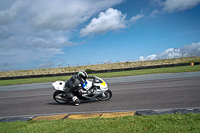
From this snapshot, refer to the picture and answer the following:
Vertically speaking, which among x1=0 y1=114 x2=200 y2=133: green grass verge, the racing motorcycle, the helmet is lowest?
x1=0 y1=114 x2=200 y2=133: green grass verge

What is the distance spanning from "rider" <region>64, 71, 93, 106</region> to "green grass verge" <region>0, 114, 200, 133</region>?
8.57 feet

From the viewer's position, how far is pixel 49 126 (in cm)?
427

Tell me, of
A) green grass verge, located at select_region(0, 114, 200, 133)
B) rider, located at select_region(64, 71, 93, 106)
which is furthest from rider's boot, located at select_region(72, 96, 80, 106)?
green grass verge, located at select_region(0, 114, 200, 133)

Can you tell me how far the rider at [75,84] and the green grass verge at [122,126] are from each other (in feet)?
8.57

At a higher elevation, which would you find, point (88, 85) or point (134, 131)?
point (88, 85)

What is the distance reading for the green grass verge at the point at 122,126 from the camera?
3568 mm

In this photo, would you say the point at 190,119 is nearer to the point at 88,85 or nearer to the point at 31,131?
the point at 31,131

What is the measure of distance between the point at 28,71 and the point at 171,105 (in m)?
58.2

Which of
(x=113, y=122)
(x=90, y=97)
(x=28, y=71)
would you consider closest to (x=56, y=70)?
(x=28, y=71)

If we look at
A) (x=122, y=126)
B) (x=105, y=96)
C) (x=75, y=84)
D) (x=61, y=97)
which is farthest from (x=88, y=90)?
(x=122, y=126)

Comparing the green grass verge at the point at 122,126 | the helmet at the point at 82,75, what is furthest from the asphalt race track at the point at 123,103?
the green grass verge at the point at 122,126

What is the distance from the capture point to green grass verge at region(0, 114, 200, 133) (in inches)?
140

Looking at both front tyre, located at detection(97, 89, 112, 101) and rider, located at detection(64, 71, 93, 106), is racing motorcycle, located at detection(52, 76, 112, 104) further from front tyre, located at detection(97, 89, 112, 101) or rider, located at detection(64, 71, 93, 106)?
rider, located at detection(64, 71, 93, 106)

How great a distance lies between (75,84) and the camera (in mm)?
7207
